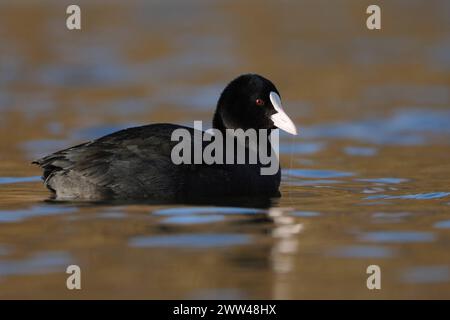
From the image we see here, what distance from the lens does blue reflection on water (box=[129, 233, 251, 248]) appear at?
7.65m

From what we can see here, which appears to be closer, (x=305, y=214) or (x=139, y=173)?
(x=305, y=214)

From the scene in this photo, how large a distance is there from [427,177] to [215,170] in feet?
8.89

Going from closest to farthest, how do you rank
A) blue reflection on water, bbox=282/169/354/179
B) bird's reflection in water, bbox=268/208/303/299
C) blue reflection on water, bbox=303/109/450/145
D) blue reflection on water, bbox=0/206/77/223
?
bird's reflection in water, bbox=268/208/303/299 → blue reflection on water, bbox=0/206/77/223 → blue reflection on water, bbox=282/169/354/179 → blue reflection on water, bbox=303/109/450/145

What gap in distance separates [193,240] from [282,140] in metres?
6.79

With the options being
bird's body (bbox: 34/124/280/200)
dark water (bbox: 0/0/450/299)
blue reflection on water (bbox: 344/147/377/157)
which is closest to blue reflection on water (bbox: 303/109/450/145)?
dark water (bbox: 0/0/450/299)

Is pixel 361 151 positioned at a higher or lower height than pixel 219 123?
lower

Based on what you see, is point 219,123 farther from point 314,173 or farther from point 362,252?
point 362,252

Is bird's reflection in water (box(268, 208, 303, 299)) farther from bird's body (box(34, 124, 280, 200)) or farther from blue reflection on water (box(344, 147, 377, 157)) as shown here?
blue reflection on water (box(344, 147, 377, 157))

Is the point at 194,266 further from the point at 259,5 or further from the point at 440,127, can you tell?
the point at 259,5

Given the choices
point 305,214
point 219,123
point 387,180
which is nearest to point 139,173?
point 219,123

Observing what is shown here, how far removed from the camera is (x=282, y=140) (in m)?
14.5

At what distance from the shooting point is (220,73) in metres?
19.4

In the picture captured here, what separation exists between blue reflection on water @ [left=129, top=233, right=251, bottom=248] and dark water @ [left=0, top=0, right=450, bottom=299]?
0.02m
